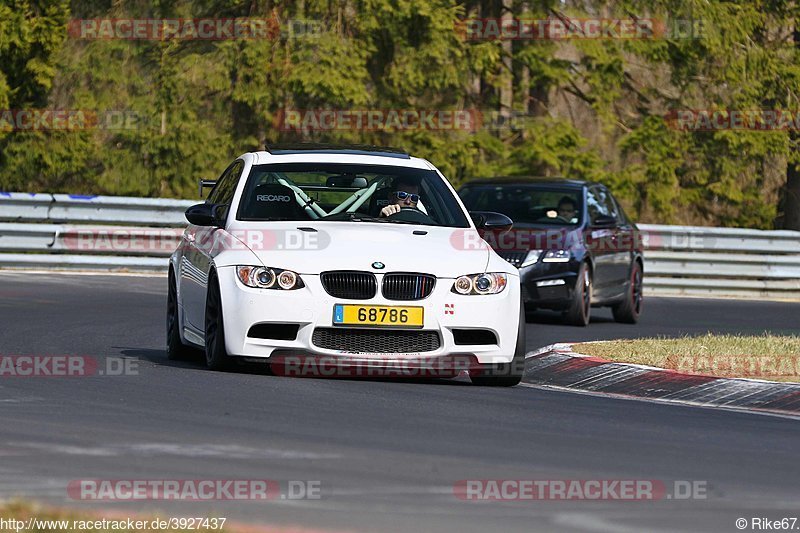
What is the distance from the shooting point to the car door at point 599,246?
18625mm

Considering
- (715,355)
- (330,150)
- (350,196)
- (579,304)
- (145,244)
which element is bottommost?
(145,244)

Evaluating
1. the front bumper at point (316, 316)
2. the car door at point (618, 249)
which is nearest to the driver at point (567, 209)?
the car door at point (618, 249)

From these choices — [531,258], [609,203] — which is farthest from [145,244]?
[531,258]

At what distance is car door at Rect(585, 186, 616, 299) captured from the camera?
61.1 ft

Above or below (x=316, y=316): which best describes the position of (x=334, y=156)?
above

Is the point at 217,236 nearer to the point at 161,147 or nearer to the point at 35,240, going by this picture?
the point at 35,240

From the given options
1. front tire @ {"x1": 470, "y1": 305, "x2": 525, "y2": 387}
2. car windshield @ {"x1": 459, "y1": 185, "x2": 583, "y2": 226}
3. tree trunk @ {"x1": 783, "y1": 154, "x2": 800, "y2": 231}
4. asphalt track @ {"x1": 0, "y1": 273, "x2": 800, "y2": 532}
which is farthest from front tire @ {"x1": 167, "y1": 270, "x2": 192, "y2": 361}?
tree trunk @ {"x1": 783, "y1": 154, "x2": 800, "y2": 231}

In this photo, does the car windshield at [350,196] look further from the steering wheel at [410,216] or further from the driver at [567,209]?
the driver at [567,209]

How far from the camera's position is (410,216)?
465 inches

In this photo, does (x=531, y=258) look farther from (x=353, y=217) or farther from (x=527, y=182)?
(x=353, y=217)

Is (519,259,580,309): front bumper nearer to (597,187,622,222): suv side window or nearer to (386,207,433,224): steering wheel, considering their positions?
(597,187,622,222): suv side window

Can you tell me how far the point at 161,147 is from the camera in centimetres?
2784

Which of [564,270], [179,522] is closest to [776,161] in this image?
[564,270]

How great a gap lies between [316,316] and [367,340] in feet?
1.14
